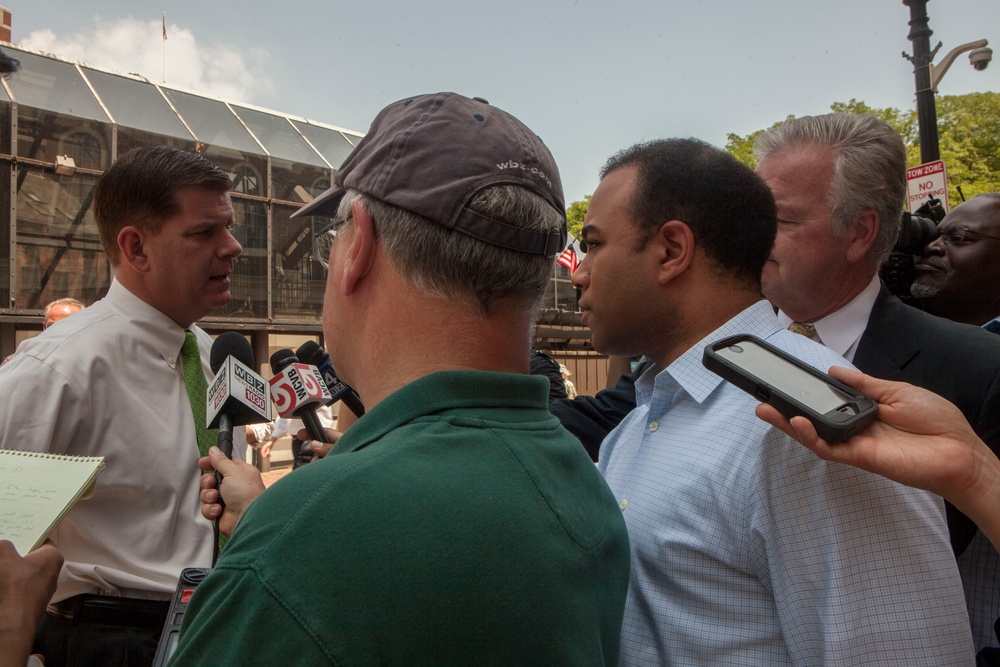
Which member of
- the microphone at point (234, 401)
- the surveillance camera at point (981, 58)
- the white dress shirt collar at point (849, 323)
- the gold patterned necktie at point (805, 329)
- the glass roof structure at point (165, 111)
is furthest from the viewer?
the glass roof structure at point (165, 111)

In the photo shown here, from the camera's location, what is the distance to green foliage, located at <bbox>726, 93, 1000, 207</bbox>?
749 inches

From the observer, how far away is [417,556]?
95 cm

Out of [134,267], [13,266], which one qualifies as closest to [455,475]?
[134,267]

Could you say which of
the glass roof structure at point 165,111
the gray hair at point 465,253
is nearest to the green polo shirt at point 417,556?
the gray hair at point 465,253

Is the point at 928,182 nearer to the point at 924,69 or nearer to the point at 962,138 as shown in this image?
the point at 924,69

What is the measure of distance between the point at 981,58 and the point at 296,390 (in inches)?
458

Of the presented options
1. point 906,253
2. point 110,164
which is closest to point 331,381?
point 906,253

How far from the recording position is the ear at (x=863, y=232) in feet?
8.47

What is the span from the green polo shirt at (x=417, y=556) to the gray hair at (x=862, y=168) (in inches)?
76.2

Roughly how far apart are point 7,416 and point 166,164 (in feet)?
3.83

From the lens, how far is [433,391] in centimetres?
115

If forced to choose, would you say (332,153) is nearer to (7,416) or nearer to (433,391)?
(7,416)

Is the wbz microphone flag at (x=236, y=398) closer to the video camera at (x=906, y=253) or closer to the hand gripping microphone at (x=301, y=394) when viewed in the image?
the hand gripping microphone at (x=301, y=394)

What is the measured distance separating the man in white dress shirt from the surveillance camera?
11.4 m
